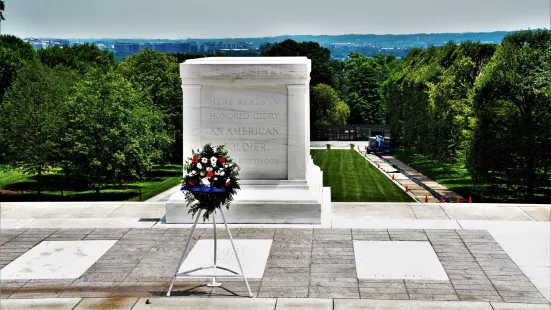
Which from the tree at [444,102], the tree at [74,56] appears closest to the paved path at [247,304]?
the tree at [444,102]

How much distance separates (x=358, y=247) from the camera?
628 inches

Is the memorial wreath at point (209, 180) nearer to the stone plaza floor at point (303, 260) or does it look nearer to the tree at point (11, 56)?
the stone plaza floor at point (303, 260)

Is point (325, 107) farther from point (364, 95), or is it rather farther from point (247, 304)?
point (247, 304)

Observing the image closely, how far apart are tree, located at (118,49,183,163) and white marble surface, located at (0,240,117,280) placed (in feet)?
144

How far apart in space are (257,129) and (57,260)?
5.36 meters

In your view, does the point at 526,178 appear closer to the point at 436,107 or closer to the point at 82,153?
the point at 436,107

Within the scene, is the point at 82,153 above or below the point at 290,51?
below

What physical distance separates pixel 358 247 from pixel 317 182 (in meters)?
4.26

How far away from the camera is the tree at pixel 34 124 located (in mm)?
46406

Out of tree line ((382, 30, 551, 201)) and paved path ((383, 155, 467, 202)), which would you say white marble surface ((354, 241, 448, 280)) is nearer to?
tree line ((382, 30, 551, 201))

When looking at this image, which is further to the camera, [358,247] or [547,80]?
[547,80]

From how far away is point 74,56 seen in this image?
9450cm

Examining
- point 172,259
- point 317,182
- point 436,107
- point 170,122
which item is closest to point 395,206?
point 317,182

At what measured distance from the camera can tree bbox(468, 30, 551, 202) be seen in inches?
1645
